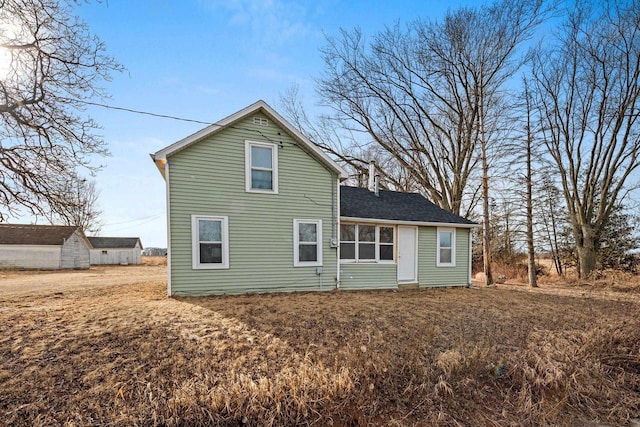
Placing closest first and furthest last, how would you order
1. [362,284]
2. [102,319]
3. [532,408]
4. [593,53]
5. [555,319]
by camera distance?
[532,408]
[102,319]
[555,319]
[362,284]
[593,53]

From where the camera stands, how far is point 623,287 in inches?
487

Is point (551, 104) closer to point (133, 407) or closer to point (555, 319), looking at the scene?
point (555, 319)

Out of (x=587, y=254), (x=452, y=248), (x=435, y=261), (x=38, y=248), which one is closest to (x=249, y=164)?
(x=435, y=261)

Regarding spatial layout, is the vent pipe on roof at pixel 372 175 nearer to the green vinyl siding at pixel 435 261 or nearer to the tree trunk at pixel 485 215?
the green vinyl siding at pixel 435 261

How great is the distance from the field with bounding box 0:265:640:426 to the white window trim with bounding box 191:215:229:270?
1.58 meters

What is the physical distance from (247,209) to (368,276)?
4812 mm

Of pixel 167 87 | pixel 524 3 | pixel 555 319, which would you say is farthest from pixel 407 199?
pixel 524 3

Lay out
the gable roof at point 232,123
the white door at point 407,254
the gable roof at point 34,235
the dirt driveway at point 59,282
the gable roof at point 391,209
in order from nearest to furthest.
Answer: the gable roof at point 232,123
the dirt driveway at point 59,282
the gable roof at point 391,209
the white door at point 407,254
the gable roof at point 34,235

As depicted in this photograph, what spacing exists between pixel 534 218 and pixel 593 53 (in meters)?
8.45

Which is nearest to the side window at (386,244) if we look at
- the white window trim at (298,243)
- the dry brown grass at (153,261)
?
the white window trim at (298,243)

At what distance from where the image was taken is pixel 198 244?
8.52 metres

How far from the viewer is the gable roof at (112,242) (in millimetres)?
33594

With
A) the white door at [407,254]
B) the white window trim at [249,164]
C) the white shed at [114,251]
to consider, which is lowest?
the white shed at [114,251]

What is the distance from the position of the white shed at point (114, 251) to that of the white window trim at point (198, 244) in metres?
31.3
